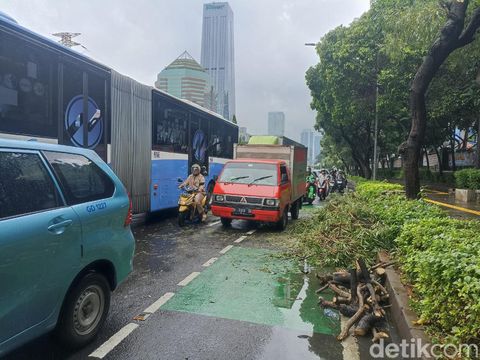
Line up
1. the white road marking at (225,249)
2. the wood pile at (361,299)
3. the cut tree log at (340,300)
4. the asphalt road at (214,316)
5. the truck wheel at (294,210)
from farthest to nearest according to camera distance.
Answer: the truck wheel at (294,210)
the white road marking at (225,249)
the cut tree log at (340,300)
the wood pile at (361,299)
the asphalt road at (214,316)

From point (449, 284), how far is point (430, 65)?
21.9 ft

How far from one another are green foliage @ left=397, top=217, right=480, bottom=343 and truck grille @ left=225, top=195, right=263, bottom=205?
17.3ft

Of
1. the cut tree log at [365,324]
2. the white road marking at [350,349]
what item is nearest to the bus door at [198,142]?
the cut tree log at [365,324]

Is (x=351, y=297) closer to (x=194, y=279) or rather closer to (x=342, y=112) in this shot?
(x=194, y=279)

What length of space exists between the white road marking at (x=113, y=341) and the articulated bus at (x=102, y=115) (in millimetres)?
3334

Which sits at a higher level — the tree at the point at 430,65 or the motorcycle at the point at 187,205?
the tree at the point at 430,65

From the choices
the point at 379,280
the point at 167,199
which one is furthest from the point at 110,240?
the point at 167,199

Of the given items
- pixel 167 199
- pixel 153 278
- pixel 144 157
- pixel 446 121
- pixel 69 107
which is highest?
pixel 446 121

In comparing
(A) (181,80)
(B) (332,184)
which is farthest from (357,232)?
(A) (181,80)

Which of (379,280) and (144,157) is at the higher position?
(144,157)

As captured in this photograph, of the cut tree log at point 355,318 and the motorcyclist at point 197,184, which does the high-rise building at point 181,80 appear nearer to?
the motorcyclist at point 197,184

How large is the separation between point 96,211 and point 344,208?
6.34 metres

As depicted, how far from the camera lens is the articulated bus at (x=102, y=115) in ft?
18.8

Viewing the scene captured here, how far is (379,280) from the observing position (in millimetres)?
5441
